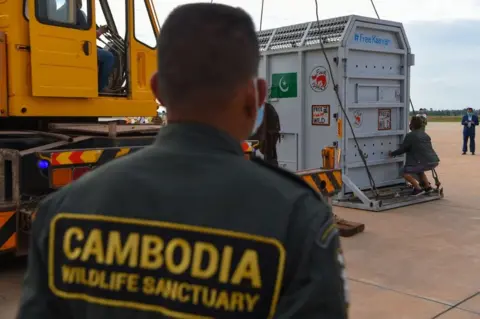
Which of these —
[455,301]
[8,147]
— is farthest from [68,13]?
[455,301]

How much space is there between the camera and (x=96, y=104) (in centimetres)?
571

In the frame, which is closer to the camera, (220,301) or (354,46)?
(220,301)

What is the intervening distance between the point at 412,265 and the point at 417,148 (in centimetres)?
388

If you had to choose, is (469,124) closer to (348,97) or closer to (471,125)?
(471,125)

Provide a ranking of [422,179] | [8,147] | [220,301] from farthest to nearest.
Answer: [422,179] < [8,147] < [220,301]

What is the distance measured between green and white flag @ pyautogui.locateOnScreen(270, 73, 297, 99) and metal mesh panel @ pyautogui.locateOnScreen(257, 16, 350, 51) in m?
0.48

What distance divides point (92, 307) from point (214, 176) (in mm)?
416

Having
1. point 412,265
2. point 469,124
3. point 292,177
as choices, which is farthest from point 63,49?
point 469,124

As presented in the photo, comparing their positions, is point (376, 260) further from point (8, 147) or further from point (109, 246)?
point (109, 246)

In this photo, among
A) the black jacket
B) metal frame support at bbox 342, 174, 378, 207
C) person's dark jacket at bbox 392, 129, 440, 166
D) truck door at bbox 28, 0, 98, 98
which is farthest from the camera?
person's dark jacket at bbox 392, 129, 440, 166

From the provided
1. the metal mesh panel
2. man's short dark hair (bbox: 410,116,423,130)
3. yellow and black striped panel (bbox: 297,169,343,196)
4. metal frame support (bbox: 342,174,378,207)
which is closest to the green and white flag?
the metal mesh panel

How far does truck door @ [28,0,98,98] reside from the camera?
5152 mm

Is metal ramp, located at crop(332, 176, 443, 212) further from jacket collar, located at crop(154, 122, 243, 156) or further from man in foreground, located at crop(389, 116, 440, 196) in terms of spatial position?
jacket collar, located at crop(154, 122, 243, 156)

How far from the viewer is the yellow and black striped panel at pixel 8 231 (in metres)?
4.76
